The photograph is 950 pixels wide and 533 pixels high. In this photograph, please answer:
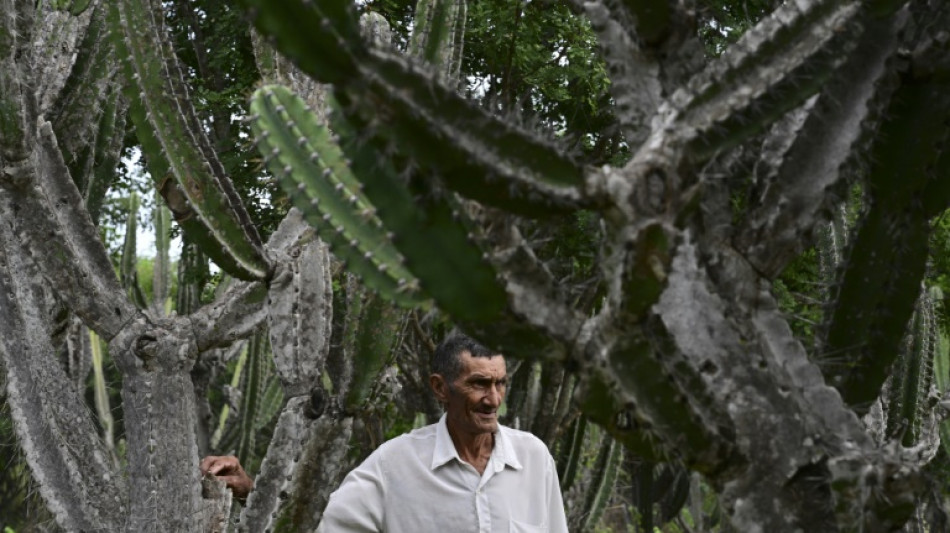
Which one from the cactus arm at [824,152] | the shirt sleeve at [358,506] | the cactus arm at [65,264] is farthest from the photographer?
the cactus arm at [65,264]

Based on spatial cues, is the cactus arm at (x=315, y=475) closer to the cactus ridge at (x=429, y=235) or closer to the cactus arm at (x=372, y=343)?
the cactus arm at (x=372, y=343)

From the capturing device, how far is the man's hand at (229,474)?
4895 millimetres

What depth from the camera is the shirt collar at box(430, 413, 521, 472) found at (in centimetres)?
416

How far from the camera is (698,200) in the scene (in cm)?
255

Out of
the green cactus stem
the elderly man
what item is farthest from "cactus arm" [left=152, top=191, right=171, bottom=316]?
the elderly man

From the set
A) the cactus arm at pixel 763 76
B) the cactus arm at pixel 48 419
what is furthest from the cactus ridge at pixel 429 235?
the cactus arm at pixel 48 419

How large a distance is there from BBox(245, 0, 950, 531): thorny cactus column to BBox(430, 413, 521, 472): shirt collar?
1.24 metres

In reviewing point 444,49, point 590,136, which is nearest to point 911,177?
point 444,49

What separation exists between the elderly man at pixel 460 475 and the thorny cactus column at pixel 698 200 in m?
1.24

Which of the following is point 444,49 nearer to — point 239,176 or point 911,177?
point 911,177

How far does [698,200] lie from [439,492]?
6.15 feet

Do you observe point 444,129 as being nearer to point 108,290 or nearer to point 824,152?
point 824,152

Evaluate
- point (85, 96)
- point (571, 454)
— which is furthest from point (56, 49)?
point (571, 454)

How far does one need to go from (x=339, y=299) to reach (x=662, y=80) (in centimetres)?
606
